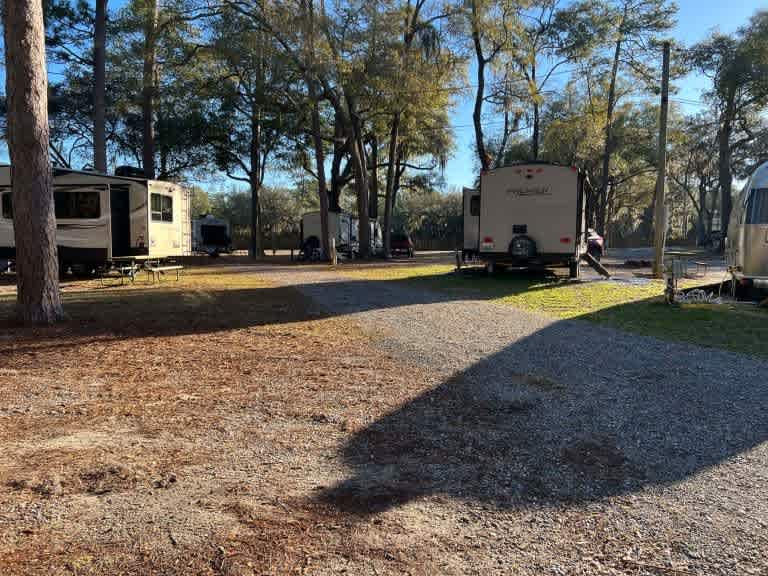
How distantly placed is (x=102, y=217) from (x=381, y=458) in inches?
541

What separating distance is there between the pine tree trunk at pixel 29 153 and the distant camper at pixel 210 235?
2729 centimetres

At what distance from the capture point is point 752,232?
34.5 ft

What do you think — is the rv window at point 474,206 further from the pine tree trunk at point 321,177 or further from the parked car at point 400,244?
the parked car at point 400,244

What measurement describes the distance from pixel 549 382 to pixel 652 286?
1032 cm

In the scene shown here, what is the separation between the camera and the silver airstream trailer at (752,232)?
1040 centimetres

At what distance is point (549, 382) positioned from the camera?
5.10 metres

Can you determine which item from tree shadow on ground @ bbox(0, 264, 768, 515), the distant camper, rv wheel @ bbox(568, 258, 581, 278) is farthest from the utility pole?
the distant camper

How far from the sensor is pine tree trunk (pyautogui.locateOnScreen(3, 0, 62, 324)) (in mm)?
7273

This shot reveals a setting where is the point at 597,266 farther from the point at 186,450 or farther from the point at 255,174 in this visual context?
the point at 255,174

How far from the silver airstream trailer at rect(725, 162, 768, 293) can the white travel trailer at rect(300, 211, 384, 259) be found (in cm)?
1795

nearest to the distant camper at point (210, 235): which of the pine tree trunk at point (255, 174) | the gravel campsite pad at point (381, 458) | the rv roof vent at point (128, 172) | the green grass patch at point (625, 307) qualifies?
the pine tree trunk at point (255, 174)

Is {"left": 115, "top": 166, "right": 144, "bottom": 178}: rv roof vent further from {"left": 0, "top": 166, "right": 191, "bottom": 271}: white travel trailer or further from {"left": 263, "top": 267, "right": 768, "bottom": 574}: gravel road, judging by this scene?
{"left": 263, "top": 267, "right": 768, "bottom": 574}: gravel road

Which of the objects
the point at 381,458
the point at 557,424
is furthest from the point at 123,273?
the point at 557,424

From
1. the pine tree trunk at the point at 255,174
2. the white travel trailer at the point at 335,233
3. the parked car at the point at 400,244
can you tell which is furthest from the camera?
the parked car at the point at 400,244
